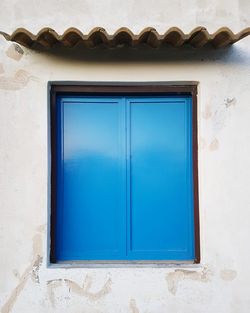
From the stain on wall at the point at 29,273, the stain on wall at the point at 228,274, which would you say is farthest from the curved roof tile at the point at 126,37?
the stain on wall at the point at 228,274

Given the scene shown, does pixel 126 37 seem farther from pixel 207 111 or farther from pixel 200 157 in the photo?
pixel 200 157

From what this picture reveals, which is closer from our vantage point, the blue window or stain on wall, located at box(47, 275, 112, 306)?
stain on wall, located at box(47, 275, 112, 306)

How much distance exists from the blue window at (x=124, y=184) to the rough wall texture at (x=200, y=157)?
0.64 feet

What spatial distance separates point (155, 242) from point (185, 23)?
2.17 m

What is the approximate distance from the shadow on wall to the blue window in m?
0.43

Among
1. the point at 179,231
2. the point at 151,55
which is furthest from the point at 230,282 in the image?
the point at 151,55

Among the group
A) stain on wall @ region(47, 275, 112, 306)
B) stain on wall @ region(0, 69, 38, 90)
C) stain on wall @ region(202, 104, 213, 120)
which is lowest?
stain on wall @ region(47, 275, 112, 306)

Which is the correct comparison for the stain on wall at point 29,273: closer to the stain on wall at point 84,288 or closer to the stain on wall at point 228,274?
the stain on wall at point 84,288

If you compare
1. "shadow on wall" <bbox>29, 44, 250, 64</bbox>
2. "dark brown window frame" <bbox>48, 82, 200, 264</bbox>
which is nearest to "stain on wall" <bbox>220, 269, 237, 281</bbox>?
"dark brown window frame" <bbox>48, 82, 200, 264</bbox>

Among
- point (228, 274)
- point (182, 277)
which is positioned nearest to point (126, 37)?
point (182, 277)

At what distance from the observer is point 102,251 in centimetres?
412

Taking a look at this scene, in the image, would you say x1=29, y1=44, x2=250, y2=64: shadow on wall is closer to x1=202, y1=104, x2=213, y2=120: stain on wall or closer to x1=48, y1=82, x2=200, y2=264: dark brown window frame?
x1=48, y1=82, x2=200, y2=264: dark brown window frame

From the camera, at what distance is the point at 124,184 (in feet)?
13.6

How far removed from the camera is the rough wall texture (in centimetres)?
396
